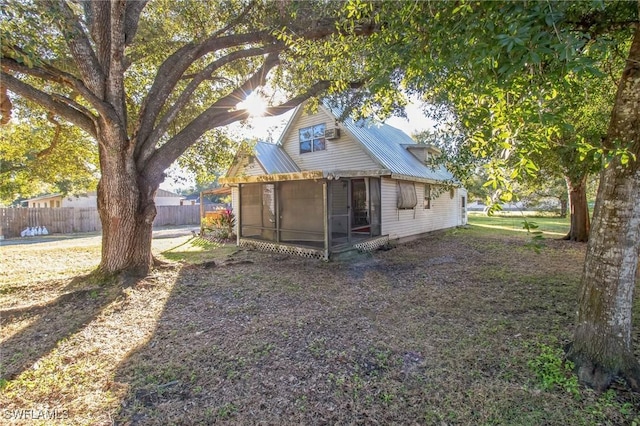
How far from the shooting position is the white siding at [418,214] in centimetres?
1121

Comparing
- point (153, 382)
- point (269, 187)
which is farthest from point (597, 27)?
point (269, 187)

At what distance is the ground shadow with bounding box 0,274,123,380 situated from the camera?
3311mm

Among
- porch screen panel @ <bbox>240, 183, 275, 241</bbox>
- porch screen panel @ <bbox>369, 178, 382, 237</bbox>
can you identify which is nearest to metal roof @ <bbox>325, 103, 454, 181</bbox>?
porch screen panel @ <bbox>369, 178, 382, 237</bbox>

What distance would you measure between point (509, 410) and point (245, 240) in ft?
32.3

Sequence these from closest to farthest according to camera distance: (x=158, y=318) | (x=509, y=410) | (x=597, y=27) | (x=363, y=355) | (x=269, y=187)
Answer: (x=509, y=410) → (x=597, y=27) → (x=363, y=355) → (x=158, y=318) → (x=269, y=187)

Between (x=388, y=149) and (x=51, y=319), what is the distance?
39.0 feet

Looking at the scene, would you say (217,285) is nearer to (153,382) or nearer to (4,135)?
(153,382)

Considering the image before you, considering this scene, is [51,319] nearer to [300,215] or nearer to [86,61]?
[86,61]

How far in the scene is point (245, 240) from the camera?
11164 mm

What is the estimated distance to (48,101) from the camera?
5.11 m

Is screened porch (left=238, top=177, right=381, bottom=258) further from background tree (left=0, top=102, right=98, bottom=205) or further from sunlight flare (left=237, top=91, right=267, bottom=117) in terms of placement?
background tree (left=0, top=102, right=98, bottom=205)

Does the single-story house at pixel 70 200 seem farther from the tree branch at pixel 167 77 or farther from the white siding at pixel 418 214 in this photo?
the tree branch at pixel 167 77

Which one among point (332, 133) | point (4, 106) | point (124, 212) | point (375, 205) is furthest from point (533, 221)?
point (4, 106)

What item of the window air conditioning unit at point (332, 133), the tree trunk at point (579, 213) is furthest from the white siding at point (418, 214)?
the tree trunk at point (579, 213)
